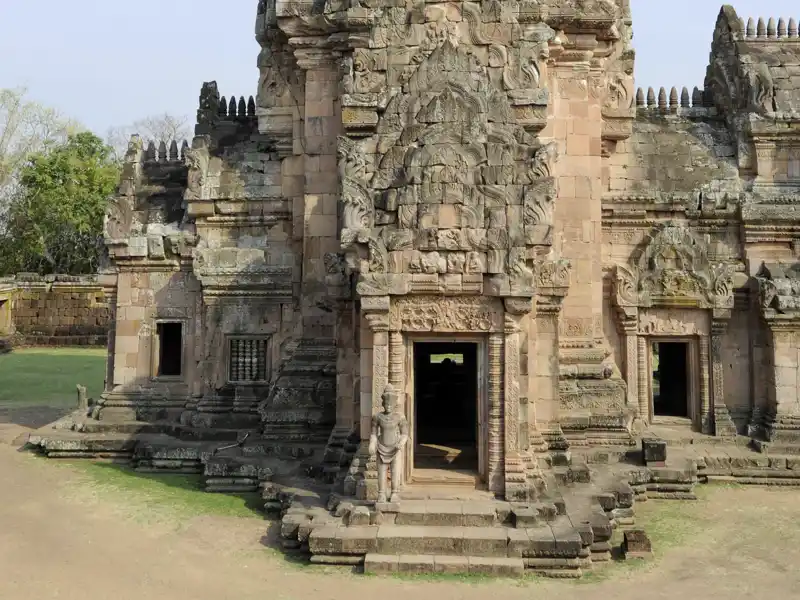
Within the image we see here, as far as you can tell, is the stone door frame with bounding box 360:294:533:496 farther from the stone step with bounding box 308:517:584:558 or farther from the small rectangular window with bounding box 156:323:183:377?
the small rectangular window with bounding box 156:323:183:377

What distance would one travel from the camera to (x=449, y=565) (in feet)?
28.3

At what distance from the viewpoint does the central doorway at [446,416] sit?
10.7 metres

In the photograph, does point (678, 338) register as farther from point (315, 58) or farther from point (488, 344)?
point (315, 58)

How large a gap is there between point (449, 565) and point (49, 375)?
891 inches

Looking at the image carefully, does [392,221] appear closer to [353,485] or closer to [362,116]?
[362,116]

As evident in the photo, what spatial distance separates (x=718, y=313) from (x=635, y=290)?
1.79 metres

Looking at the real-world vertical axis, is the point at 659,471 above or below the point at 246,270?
below

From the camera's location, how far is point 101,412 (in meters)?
15.5

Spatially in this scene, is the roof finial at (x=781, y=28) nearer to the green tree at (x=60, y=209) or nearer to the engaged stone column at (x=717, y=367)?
the engaged stone column at (x=717, y=367)

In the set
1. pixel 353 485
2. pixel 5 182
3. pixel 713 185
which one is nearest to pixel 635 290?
pixel 713 185

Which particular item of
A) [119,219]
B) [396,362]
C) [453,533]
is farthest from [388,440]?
[119,219]

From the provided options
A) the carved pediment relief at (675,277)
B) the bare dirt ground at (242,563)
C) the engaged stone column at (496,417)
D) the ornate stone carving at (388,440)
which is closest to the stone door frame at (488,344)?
the engaged stone column at (496,417)

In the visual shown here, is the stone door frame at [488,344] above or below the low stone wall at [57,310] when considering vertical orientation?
below

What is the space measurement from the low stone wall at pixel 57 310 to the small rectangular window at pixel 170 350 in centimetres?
2187
